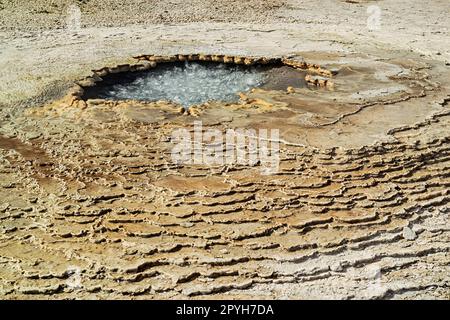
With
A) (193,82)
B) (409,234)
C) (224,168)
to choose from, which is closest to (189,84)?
(193,82)

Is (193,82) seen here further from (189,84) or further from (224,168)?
(224,168)

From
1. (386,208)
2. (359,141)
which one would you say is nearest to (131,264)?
(386,208)

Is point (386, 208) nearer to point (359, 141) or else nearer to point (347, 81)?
point (359, 141)

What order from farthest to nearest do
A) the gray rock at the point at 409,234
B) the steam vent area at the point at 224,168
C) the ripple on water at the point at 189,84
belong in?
the ripple on water at the point at 189,84, the gray rock at the point at 409,234, the steam vent area at the point at 224,168

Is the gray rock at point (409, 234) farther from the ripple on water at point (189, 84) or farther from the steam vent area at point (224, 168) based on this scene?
the ripple on water at point (189, 84)

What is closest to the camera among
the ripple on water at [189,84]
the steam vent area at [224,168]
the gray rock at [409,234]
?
the steam vent area at [224,168]

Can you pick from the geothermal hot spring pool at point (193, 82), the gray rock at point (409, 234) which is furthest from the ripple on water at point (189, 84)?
the gray rock at point (409, 234)
